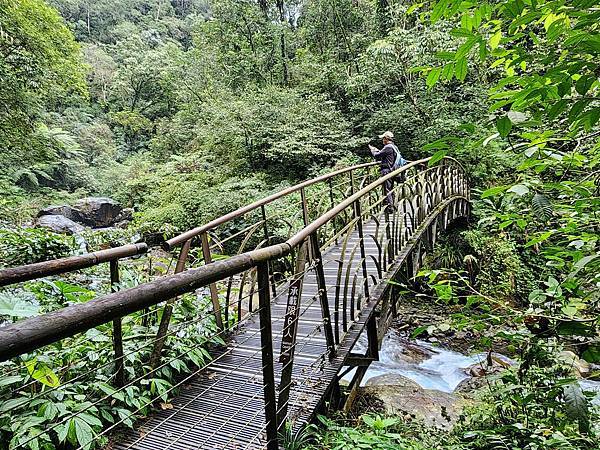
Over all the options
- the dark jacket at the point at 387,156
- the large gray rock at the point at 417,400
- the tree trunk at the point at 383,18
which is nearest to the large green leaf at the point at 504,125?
the large gray rock at the point at 417,400

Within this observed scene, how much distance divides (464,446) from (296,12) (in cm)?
2027

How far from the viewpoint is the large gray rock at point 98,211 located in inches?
647

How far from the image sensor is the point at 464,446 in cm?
277

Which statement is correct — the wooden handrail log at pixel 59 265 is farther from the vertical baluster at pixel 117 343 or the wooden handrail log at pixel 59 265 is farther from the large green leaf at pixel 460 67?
the large green leaf at pixel 460 67

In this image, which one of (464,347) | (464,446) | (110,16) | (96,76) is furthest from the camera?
(110,16)

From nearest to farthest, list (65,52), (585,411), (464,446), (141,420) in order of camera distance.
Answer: (585,411) → (141,420) → (464,446) → (65,52)

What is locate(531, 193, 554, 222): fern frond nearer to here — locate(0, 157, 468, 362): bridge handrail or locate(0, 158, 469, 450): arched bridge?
locate(0, 158, 469, 450): arched bridge

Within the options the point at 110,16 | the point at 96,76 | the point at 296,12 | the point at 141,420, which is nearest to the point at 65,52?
the point at 296,12

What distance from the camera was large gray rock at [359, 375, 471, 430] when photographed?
4.85 m

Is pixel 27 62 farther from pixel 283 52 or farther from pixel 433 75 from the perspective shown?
pixel 433 75

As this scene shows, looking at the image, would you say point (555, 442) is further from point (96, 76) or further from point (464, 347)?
point (96, 76)

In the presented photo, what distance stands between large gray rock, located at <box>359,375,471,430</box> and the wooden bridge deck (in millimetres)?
2018

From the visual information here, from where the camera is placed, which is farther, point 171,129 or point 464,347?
point 171,129

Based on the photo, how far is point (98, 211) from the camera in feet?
54.7
